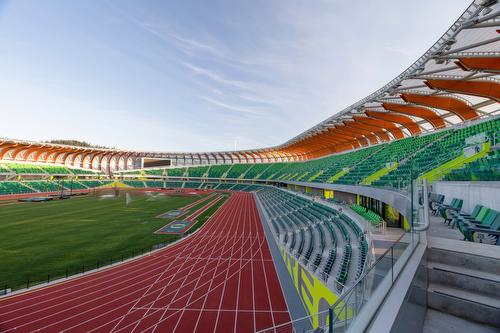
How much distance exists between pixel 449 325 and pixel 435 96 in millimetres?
26149

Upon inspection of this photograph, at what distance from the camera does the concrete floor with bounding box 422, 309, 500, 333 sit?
3.08 m

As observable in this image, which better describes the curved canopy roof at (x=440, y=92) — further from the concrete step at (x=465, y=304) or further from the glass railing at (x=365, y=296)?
the glass railing at (x=365, y=296)

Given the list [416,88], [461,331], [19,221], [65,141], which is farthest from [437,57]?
[65,141]

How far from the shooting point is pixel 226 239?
21.2 metres

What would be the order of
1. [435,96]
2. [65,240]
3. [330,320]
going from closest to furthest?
[330,320]
[65,240]
[435,96]

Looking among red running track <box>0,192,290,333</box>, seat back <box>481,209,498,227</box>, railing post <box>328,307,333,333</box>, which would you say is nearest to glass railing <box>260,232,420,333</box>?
railing post <box>328,307,333,333</box>

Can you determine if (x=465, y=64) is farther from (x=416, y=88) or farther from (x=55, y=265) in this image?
(x=55, y=265)

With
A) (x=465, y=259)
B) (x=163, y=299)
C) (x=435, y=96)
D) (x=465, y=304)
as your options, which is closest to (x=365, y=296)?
(x=465, y=304)

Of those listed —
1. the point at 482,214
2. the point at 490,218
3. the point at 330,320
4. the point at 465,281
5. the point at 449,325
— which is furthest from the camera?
the point at 482,214

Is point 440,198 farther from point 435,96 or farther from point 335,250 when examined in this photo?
point 435,96

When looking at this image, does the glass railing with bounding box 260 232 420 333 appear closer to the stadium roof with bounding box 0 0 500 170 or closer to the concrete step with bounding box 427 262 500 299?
the concrete step with bounding box 427 262 500 299

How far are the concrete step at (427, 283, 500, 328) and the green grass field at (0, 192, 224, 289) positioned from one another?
16996 millimetres

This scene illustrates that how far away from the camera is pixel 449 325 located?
319 centimetres

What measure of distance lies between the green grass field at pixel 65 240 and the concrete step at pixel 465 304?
16996 mm
